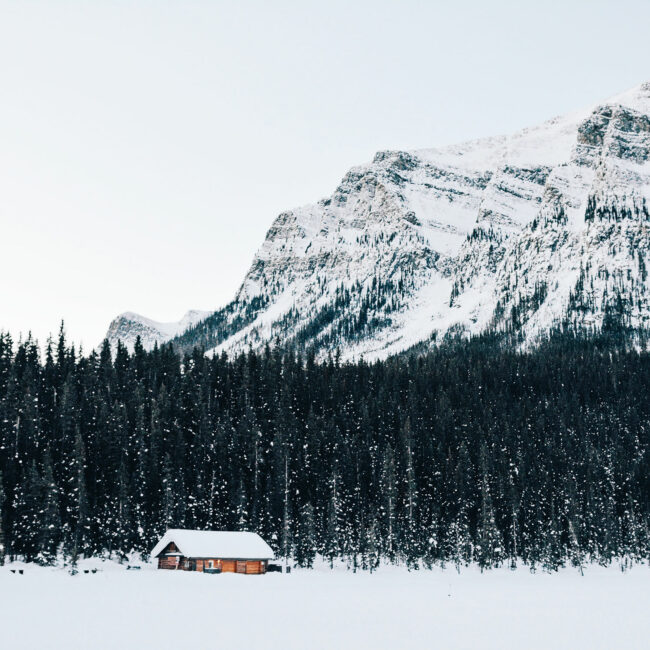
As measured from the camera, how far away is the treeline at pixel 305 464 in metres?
90.1

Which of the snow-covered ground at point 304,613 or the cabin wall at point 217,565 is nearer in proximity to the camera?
the snow-covered ground at point 304,613

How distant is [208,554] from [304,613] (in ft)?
130

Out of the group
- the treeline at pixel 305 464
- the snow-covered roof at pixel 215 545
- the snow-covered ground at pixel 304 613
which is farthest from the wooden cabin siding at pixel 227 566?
the treeline at pixel 305 464

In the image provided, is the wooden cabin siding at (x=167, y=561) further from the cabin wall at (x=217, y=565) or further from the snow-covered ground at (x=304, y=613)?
the snow-covered ground at (x=304, y=613)

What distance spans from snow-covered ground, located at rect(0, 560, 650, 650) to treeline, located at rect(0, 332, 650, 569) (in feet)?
64.4

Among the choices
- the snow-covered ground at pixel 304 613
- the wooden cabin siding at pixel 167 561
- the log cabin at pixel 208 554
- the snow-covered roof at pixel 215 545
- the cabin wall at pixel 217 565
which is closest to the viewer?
the snow-covered ground at pixel 304 613

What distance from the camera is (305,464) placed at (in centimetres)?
10681

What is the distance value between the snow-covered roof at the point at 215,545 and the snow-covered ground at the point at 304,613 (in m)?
7.17

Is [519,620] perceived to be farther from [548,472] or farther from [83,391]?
[83,391]

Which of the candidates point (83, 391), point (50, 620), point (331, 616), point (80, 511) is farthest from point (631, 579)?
point (83, 391)

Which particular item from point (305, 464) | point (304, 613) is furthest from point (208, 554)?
point (304, 613)

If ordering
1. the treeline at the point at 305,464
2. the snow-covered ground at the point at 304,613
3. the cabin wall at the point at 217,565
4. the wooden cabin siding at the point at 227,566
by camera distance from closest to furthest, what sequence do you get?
the snow-covered ground at the point at 304,613 < the cabin wall at the point at 217,565 < the wooden cabin siding at the point at 227,566 < the treeline at the point at 305,464

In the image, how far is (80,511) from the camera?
83.1 metres

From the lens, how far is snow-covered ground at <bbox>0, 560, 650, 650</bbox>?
3153cm
